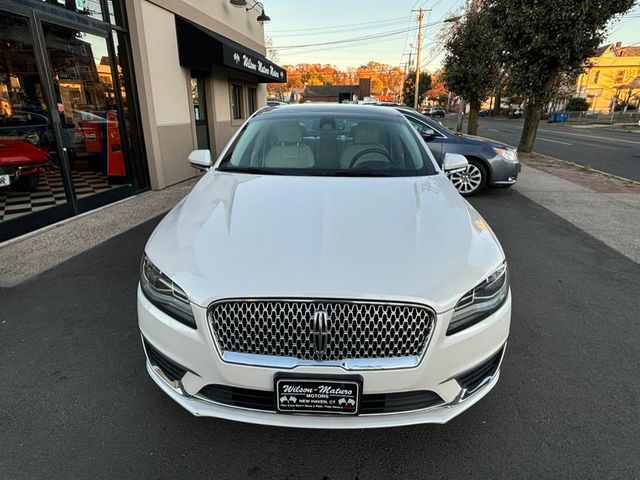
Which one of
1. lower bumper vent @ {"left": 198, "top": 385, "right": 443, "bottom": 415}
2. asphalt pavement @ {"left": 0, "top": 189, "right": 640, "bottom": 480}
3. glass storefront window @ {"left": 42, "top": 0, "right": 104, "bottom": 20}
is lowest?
asphalt pavement @ {"left": 0, "top": 189, "right": 640, "bottom": 480}

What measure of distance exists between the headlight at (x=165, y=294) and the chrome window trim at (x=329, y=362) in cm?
14

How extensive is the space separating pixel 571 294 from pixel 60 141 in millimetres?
6707

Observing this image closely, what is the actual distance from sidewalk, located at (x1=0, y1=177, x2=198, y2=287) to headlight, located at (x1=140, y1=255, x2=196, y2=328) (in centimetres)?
279

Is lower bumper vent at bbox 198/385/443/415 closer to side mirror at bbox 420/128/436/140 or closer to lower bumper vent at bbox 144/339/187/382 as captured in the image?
lower bumper vent at bbox 144/339/187/382

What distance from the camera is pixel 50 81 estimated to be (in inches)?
227

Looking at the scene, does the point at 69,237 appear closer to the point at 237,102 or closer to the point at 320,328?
the point at 320,328

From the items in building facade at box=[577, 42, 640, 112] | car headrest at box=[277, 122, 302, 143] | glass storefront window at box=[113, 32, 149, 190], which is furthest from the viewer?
A: building facade at box=[577, 42, 640, 112]

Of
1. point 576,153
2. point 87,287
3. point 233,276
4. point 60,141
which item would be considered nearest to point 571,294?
point 233,276

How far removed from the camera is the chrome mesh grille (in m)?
1.75

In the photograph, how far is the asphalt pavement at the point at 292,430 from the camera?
200cm

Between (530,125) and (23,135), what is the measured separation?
1430cm

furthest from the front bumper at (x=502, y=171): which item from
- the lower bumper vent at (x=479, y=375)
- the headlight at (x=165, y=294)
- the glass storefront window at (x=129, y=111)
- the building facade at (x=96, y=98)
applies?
the headlight at (x=165, y=294)

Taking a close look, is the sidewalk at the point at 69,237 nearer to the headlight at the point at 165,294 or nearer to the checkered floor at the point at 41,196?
the checkered floor at the point at 41,196

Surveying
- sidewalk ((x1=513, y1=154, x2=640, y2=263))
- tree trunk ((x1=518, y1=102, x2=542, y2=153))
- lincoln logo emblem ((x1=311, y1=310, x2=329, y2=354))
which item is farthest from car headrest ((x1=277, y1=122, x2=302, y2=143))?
tree trunk ((x1=518, y1=102, x2=542, y2=153))
